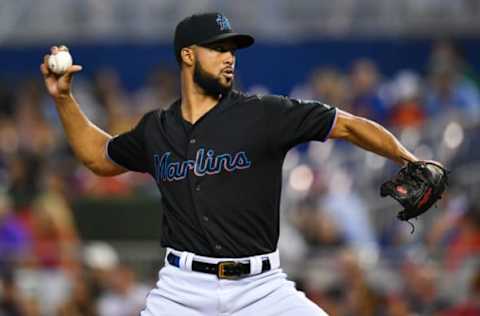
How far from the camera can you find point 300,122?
231 inches

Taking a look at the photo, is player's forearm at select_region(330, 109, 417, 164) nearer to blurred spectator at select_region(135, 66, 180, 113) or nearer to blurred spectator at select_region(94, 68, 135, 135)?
blurred spectator at select_region(94, 68, 135, 135)

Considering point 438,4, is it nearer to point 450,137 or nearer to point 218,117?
point 450,137

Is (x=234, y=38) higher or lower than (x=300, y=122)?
higher

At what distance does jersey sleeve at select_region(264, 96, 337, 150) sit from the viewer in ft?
19.2

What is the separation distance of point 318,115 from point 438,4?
921 cm

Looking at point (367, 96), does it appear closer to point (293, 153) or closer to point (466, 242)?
point (293, 153)

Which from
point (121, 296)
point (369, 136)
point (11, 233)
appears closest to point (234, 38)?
point (369, 136)

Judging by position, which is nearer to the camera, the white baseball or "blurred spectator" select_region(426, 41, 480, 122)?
the white baseball

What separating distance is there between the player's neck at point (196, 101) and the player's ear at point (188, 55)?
0.28 feet

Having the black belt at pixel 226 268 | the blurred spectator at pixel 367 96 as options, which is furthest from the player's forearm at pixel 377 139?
the blurred spectator at pixel 367 96

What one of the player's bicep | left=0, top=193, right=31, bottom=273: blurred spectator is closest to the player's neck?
the player's bicep

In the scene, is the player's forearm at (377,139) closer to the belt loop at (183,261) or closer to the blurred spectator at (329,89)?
the belt loop at (183,261)

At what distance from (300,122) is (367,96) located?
691 centimetres

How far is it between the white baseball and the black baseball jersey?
704 millimetres
